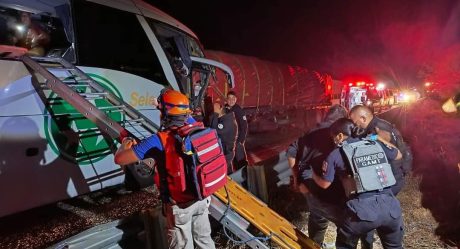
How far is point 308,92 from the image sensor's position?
17.3 m

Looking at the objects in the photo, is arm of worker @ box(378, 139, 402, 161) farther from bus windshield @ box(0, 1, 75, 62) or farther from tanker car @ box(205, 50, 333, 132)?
tanker car @ box(205, 50, 333, 132)

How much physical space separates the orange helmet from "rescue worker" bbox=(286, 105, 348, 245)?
190 centimetres

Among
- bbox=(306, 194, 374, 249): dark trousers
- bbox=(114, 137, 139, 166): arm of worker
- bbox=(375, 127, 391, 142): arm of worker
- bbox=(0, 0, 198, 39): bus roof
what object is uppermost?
bbox=(0, 0, 198, 39): bus roof

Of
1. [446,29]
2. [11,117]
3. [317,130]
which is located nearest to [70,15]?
[11,117]

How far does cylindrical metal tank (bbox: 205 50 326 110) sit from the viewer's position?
10258 millimetres

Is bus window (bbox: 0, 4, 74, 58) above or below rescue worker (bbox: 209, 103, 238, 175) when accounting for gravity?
above

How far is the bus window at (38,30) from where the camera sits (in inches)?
140

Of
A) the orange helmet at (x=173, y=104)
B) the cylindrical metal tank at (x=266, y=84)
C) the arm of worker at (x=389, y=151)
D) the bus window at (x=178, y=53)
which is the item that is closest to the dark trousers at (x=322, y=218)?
the arm of worker at (x=389, y=151)

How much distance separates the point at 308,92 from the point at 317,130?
13643 millimetres

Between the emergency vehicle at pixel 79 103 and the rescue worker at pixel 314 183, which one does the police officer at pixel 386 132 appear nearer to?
the rescue worker at pixel 314 183

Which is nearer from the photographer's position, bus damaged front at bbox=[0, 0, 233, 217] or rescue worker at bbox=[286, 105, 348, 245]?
bus damaged front at bbox=[0, 0, 233, 217]

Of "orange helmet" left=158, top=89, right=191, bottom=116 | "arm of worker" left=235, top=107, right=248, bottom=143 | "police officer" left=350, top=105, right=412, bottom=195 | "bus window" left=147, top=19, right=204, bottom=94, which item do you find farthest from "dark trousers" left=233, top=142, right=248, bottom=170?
"orange helmet" left=158, top=89, right=191, bottom=116

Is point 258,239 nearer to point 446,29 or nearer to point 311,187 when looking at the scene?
point 311,187

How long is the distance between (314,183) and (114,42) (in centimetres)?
311
